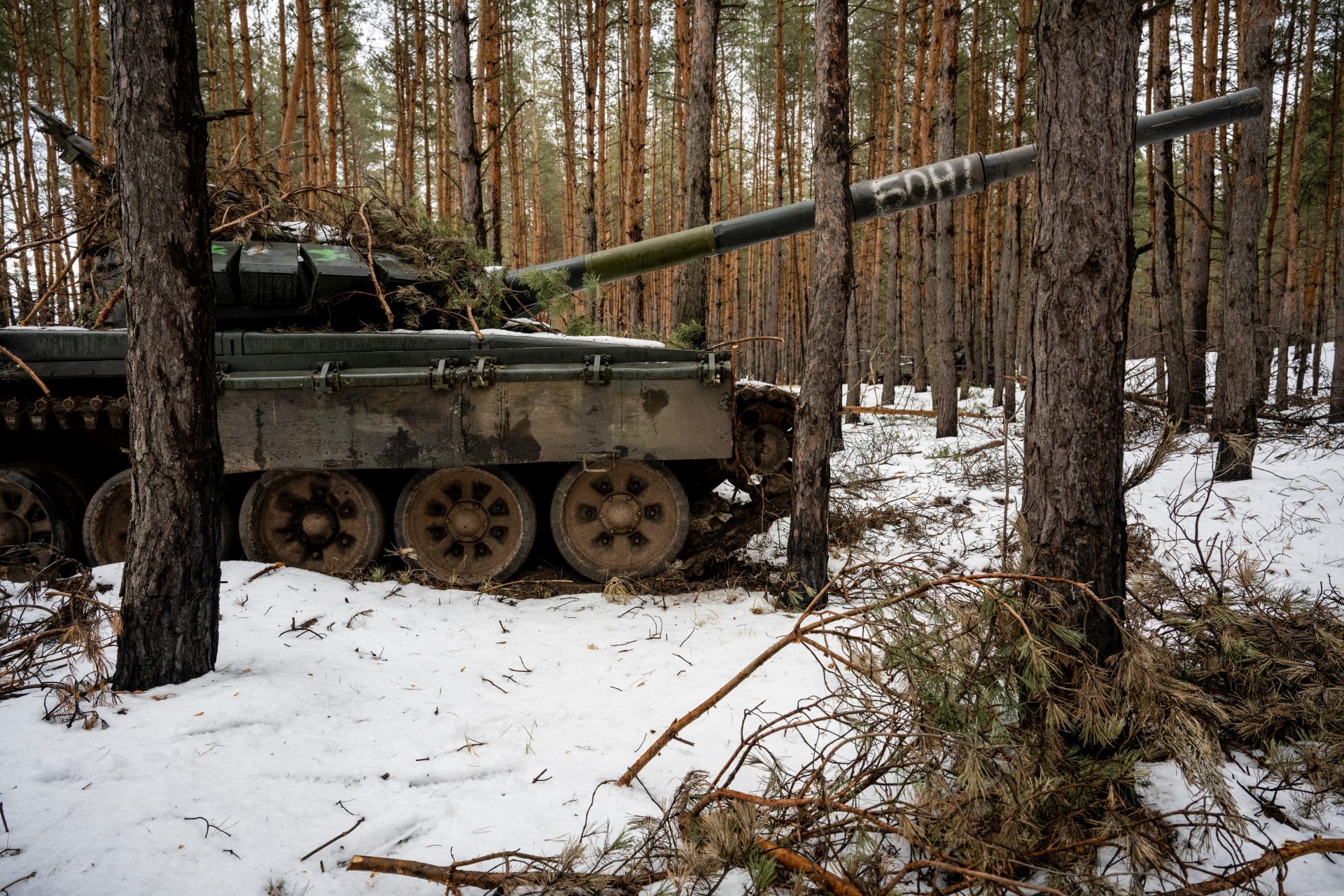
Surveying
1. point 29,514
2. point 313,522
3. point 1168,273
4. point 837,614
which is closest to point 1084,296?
point 837,614

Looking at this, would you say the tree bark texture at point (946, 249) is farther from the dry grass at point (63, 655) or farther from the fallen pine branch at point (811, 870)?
the dry grass at point (63, 655)

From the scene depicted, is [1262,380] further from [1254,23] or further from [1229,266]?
[1254,23]

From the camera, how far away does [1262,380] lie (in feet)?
36.8

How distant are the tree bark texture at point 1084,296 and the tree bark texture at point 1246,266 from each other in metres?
4.88

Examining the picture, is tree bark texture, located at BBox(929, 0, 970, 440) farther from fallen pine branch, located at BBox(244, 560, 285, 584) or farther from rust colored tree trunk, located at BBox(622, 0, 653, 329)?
fallen pine branch, located at BBox(244, 560, 285, 584)

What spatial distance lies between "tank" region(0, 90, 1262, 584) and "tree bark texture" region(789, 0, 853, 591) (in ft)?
2.10

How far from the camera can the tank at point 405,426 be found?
181 inches

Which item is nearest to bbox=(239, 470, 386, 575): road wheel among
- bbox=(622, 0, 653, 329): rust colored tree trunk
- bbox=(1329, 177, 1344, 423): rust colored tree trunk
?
bbox=(622, 0, 653, 329): rust colored tree trunk

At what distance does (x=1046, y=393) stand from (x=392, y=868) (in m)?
2.35

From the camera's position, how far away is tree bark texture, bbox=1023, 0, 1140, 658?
85.4 inches

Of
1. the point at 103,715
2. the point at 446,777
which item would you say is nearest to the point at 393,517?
the point at 103,715

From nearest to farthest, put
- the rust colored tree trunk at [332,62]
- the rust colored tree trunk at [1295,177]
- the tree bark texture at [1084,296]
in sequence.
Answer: the tree bark texture at [1084,296]
the rust colored tree trunk at [1295,177]
the rust colored tree trunk at [332,62]

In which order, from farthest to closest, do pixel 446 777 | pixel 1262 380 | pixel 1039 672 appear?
pixel 1262 380, pixel 446 777, pixel 1039 672

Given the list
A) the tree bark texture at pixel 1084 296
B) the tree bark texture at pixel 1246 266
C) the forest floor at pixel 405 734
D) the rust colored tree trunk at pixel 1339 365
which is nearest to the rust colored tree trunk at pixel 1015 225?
the rust colored tree trunk at pixel 1339 365
